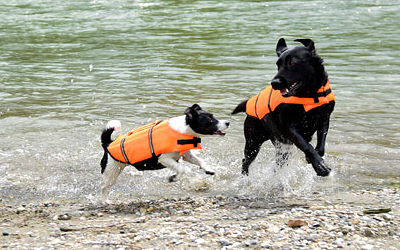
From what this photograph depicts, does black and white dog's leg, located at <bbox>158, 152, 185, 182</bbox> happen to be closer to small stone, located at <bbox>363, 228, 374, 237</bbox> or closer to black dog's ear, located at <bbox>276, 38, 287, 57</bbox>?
black dog's ear, located at <bbox>276, 38, 287, 57</bbox>

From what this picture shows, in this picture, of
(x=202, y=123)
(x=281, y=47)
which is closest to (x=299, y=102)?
(x=281, y=47)

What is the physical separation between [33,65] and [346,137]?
10007 mm

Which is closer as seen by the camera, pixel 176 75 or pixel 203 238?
pixel 203 238

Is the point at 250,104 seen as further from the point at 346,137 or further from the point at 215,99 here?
the point at 215,99

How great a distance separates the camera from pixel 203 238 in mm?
5676

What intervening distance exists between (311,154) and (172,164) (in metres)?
1.54

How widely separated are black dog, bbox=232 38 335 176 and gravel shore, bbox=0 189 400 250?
0.69m

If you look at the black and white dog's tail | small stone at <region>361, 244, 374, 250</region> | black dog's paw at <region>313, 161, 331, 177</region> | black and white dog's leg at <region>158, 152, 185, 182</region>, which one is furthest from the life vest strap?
small stone at <region>361, 244, 374, 250</region>

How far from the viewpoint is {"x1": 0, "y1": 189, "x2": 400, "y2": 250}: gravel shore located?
5539mm

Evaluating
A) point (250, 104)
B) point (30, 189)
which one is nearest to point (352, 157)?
point (250, 104)

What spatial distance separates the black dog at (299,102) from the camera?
22.2 ft

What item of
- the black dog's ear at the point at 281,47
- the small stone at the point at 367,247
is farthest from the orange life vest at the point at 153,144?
the small stone at the point at 367,247

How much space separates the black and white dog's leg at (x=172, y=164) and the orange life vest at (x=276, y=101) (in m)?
1.13

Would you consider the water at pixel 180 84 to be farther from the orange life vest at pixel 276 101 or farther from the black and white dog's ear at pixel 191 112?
the black and white dog's ear at pixel 191 112
